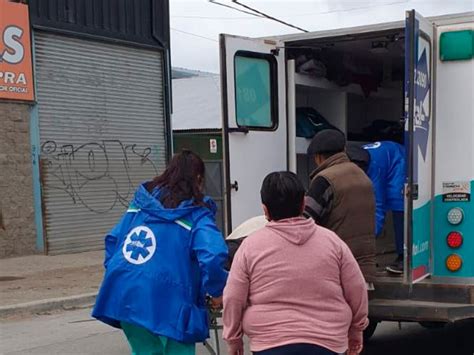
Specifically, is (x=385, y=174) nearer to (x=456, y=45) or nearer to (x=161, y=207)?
(x=456, y=45)

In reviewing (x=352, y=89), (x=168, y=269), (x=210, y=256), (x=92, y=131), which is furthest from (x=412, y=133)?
(x=92, y=131)

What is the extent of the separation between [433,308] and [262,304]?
8.04 ft

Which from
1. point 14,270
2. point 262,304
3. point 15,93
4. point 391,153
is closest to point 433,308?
point 391,153

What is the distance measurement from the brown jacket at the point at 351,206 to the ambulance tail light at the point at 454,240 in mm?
824

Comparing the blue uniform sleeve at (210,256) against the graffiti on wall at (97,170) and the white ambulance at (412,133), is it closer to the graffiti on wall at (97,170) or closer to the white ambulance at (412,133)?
the white ambulance at (412,133)

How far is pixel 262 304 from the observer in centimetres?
301

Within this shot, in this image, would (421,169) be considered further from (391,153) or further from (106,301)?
(106,301)

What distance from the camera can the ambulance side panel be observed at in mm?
5258

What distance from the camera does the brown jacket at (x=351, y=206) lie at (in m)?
4.73

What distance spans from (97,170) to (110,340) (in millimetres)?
7929

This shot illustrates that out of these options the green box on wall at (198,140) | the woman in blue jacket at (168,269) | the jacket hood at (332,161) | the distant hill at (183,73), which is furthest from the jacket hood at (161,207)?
the distant hill at (183,73)

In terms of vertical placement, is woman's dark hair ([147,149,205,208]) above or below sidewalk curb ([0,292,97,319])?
above

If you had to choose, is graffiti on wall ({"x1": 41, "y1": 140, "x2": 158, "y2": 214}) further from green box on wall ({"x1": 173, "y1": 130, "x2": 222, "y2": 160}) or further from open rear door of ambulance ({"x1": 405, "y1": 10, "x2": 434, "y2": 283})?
open rear door of ambulance ({"x1": 405, "y1": 10, "x2": 434, "y2": 283})

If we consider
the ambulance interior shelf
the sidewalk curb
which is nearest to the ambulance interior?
the ambulance interior shelf
